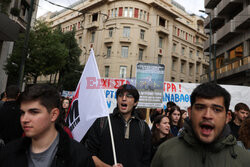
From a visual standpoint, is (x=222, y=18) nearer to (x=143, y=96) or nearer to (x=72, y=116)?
(x=143, y=96)

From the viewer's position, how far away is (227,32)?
66.7 feet

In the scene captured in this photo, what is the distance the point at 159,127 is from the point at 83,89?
→ 1614 millimetres

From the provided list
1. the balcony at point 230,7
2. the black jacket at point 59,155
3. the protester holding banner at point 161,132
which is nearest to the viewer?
the black jacket at point 59,155

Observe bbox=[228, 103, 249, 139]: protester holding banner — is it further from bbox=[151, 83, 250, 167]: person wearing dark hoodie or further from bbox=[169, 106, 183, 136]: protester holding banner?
bbox=[151, 83, 250, 167]: person wearing dark hoodie

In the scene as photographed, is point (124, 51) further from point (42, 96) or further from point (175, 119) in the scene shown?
point (42, 96)

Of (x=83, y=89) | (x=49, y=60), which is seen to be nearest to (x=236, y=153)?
(x=83, y=89)

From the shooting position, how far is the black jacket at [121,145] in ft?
8.13

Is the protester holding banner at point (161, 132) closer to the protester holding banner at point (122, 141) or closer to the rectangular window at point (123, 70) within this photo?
the protester holding banner at point (122, 141)

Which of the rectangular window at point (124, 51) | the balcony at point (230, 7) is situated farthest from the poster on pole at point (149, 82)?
the rectangular window at point (124, 51)

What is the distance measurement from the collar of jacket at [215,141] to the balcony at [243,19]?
18828 mm

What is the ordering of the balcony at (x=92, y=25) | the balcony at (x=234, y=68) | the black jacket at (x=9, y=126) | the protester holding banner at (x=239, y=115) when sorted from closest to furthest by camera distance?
the black jacket at (x=9, y=126) < the protester holding banner at (x=239, y=115) < the balcony at (x=234, y=68) < the balcony at (x=92, y=25)

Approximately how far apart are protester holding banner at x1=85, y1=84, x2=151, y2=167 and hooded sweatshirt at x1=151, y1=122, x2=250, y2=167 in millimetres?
871

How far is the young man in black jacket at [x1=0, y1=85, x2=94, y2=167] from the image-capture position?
150 centimetres

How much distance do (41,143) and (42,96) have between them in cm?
34
